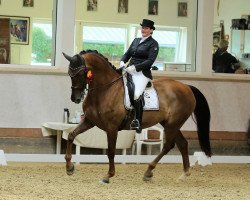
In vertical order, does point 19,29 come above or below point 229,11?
below

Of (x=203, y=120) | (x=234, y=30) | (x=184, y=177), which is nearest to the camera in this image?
(x=184, y=177)

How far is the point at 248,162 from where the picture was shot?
943 cm

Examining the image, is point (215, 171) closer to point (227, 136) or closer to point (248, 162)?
point (248, 162)

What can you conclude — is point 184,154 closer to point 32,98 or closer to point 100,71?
point 100,71

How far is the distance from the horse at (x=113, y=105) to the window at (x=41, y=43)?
9.22ft

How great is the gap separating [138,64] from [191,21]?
3.71 meters


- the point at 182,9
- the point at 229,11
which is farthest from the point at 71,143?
the point at 229,11

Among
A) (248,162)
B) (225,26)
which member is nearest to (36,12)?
(225,26)

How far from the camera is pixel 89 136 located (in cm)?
963

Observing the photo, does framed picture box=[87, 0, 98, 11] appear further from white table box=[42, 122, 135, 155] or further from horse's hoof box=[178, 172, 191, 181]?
horse's hoof box=[178, 172, 191, 181]

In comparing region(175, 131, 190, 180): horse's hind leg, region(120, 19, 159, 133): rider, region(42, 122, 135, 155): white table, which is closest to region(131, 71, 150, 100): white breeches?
region(120, 19, 159, 133): rider

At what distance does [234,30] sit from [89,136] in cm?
325

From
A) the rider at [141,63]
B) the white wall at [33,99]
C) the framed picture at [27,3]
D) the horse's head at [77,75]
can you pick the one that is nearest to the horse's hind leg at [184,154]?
the rider at [141,63]

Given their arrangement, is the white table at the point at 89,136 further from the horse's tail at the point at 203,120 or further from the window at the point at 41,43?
the horse's tail at the point at 203,120
